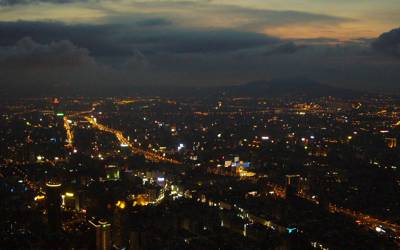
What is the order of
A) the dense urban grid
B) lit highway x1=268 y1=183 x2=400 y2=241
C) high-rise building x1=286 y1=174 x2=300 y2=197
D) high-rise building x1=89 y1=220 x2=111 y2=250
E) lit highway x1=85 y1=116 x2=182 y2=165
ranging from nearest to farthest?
high-rise building x1=89 y1=220 x2=111 y2=250
the dense urban grid
lit highway x1=268 y1=183 x2=400 y2=241
high-rise building x1=286 y1=174 x2=300 y2=197
lit highway x1=85 y1=116 x2=182 y2=165

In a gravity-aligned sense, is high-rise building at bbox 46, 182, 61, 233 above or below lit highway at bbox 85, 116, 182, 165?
above

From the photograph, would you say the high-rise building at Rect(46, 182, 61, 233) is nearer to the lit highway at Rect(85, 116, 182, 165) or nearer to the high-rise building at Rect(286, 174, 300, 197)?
the high-rise building at Rect(286, 174, 300, 197)

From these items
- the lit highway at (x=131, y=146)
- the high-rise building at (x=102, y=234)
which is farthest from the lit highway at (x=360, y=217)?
the lit highway at (x=131, y=146)

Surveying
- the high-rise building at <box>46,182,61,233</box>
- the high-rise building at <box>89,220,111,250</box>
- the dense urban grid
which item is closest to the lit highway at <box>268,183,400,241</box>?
the dense urban grid

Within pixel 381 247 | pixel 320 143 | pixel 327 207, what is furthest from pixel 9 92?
pixel 381 247

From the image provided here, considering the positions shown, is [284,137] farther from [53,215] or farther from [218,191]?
[53,215]

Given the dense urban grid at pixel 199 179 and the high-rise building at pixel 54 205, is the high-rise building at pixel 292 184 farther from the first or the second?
the high-rise building at pixel 54 205

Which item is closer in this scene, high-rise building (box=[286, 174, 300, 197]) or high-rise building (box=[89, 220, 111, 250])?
high-rise building (box=[89, 220, 111, 250])

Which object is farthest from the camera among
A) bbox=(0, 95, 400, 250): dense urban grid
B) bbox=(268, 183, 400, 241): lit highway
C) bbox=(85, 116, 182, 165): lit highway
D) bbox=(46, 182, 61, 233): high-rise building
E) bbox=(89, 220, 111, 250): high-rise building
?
bbox=(85, 116, 182, 165): lit highway

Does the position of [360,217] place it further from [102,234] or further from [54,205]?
[54,205]
